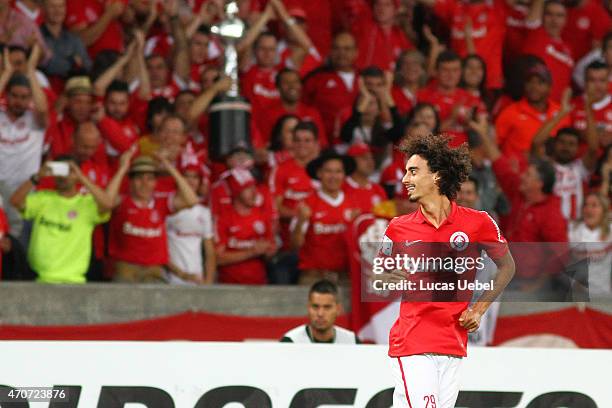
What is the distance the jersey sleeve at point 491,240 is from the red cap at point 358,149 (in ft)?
17.4

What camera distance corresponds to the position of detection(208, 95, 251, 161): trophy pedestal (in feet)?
36.7

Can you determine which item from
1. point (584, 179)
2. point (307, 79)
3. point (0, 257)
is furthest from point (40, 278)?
point (584, 179)

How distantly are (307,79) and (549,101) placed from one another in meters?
2.58

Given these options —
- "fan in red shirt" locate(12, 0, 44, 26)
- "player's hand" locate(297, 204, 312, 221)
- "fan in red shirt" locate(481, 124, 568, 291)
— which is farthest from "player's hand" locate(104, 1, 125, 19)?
"fan in red shirt" locate(481, 124, 568, 291)

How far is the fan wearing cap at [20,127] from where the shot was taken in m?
10.8

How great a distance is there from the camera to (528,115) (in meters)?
13.1

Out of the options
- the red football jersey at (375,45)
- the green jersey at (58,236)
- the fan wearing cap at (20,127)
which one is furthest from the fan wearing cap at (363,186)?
the fan wearing cap at (20,127)

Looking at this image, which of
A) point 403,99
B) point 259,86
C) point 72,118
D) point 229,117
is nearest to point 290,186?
point 229,117

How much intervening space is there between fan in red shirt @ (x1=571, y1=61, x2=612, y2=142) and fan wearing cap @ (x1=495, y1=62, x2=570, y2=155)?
0.33 meters

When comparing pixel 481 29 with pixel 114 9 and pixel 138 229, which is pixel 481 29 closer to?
pixel 114 9

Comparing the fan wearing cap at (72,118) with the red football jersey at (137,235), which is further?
the fan wearing cap at (72,118)

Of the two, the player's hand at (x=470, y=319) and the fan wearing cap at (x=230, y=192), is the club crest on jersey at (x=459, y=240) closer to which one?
the player's hand at (x=470, y=319)

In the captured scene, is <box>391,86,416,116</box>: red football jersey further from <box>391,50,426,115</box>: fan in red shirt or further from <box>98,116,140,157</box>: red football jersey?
<box>98,116,140,157</box>: red football jersey

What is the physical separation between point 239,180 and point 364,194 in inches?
44.8
